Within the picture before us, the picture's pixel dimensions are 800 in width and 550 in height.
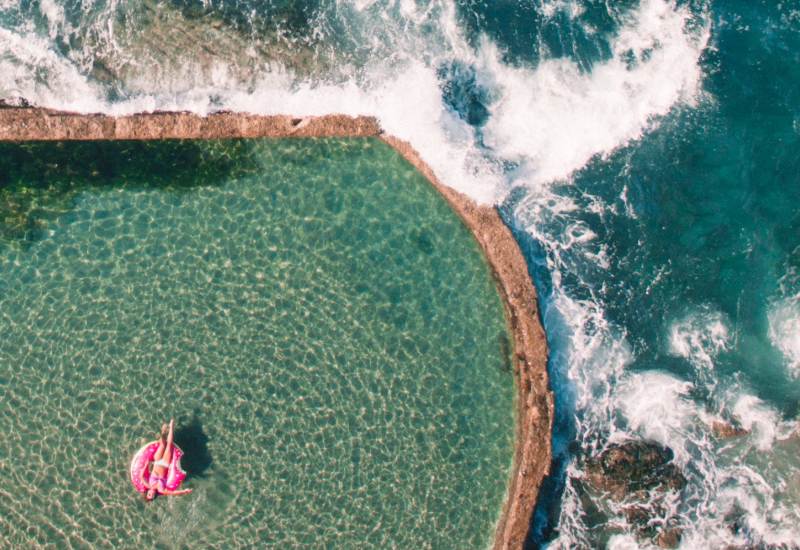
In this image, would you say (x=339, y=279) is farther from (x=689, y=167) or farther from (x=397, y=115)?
(x=689, y=167)

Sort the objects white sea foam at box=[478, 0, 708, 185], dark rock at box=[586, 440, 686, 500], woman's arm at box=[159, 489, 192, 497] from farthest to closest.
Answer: white sea foam at box=[478, 0, 708, 185] < dark rock at box=[586, 440, 686, 500] < woman's arm at box=[159, 489, 192, 497]

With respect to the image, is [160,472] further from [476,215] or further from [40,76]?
[40,76]

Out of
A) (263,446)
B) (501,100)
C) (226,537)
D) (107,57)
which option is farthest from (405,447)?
(107,57)

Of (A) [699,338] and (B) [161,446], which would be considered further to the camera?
(A) [699,338]

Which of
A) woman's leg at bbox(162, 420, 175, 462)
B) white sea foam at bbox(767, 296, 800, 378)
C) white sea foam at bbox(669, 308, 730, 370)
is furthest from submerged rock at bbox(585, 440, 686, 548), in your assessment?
woman's leg at bbox(162, 420, 175, 462)

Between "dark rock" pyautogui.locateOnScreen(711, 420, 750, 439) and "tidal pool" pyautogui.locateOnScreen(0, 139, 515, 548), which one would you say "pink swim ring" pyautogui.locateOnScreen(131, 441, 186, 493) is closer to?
"tidal pool" pyautogui.locateOnScreen(0, 139, 515, 548)

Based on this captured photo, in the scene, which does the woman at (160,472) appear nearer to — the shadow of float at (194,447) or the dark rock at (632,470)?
the shadow of float at (194,447)

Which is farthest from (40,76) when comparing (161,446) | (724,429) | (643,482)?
(724,429)
